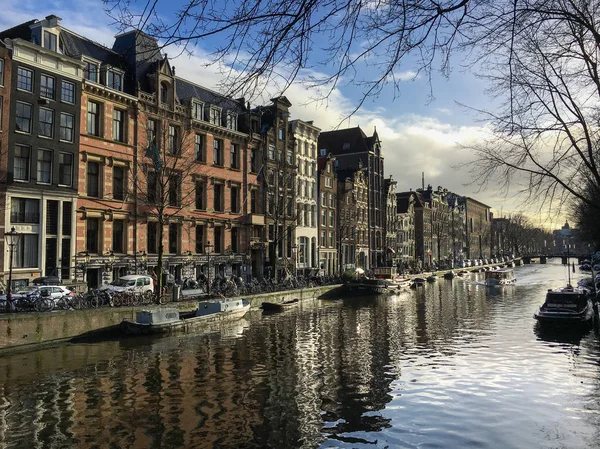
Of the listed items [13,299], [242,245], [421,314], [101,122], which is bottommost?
[421,314]

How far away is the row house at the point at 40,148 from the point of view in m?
29.9

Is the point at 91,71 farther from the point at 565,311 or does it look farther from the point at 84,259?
the point at 84,259

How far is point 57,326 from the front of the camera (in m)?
23.3

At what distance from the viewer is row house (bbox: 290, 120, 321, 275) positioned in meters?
60.1

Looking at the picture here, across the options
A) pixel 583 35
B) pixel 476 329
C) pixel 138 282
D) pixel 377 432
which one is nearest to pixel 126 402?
pixel 377 432

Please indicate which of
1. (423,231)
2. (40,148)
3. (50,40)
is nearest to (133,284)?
(40,148)

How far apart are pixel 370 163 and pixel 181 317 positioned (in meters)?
59.6

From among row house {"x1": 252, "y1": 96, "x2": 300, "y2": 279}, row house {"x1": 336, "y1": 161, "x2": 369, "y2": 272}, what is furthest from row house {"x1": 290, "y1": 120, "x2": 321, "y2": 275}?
row house {"x1": 336, "y1": 161, "x2": 369, "y2": 272}

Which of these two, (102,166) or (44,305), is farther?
(102,166)

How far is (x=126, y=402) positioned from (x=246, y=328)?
49.1 ft

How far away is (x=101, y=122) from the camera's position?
3612 cm

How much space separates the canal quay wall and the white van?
2.87 m

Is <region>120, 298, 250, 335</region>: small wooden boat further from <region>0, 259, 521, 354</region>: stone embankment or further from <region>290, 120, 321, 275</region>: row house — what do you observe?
<region>290, 120, 321, 275</region>: row house

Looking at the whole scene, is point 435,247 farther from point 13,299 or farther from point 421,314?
point 13,299
